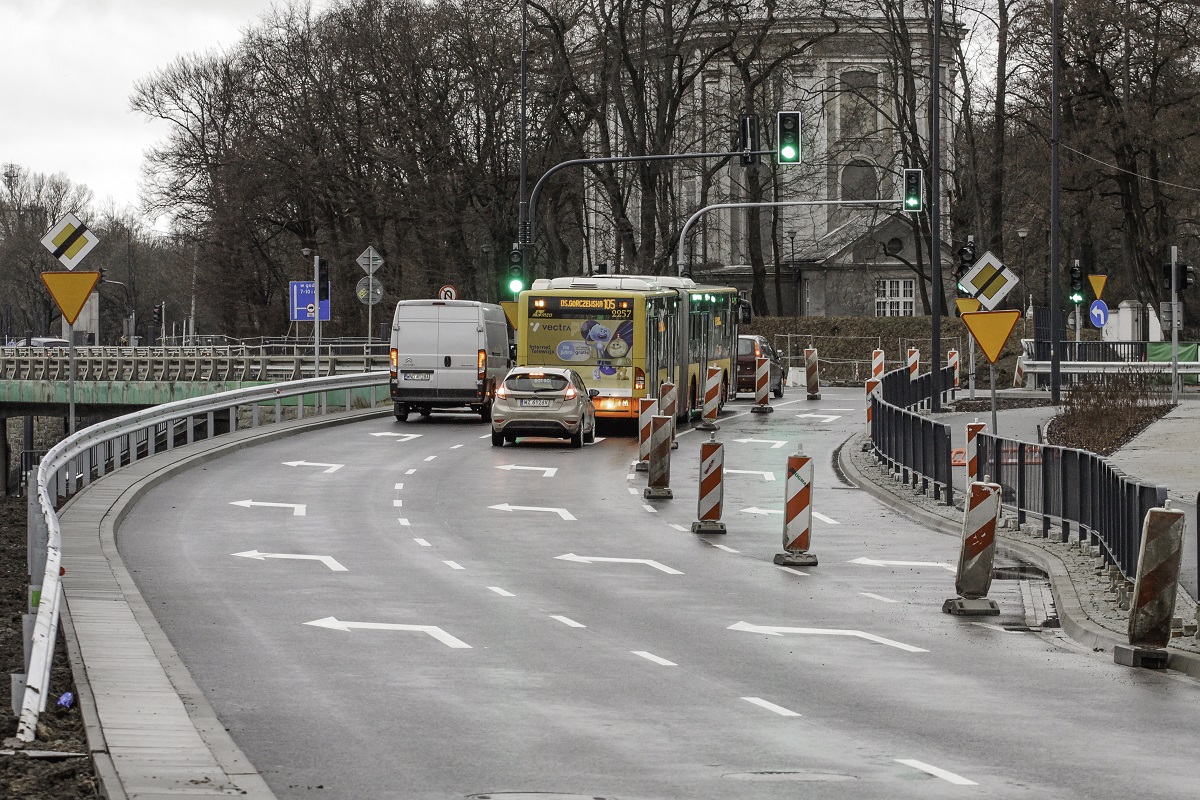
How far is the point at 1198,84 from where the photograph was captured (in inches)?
2259

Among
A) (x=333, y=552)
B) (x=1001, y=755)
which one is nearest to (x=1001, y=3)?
(x=333, y=552)

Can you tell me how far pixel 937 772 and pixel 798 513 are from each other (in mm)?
10292

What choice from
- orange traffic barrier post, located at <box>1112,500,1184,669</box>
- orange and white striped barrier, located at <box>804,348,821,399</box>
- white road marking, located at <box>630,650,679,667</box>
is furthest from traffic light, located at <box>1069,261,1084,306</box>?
white road marking, located at <box>630,650,679,667</box>

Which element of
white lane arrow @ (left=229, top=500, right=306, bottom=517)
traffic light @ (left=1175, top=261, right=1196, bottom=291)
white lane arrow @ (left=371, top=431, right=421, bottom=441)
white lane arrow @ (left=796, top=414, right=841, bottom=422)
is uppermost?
traffic light @ (left=1175, top=261, right=1196, bottom=291)

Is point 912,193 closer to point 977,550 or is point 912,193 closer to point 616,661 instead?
point 977,550

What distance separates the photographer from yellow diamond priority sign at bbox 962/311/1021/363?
74.8 feet

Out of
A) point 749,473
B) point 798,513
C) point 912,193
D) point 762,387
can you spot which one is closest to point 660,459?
point 749,473

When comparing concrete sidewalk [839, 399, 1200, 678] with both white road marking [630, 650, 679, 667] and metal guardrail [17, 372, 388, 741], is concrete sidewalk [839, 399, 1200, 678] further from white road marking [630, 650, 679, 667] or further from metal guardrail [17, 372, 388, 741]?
metal guardrail [17, 372, 388, 741]

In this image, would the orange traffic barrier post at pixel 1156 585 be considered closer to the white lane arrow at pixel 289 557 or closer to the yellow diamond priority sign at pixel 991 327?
the white lane arrow at pixel 289 557

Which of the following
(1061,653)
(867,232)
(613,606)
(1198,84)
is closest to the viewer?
(1061,653)

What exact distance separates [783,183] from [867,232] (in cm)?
902

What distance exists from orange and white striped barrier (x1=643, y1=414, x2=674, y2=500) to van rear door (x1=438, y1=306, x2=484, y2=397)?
13.9 metres

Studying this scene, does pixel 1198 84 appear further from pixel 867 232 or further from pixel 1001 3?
pixel 867 232

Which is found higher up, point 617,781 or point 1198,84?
point 1198,84
